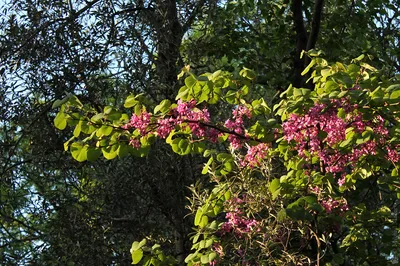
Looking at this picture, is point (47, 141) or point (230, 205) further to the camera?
point (47, 141)

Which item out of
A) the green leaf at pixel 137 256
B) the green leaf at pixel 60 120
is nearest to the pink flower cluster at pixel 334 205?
the green leaf at pixel 137 256

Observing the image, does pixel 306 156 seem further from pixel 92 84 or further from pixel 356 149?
pixel 92 84

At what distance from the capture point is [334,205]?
12.4 ft

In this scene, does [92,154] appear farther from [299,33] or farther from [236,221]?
[299,33]

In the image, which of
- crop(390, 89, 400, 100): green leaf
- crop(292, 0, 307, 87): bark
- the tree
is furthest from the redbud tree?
crop(292, 0, 307, 87): bark

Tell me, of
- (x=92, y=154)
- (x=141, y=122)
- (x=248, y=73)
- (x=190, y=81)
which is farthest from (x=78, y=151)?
(x=248, y=73)

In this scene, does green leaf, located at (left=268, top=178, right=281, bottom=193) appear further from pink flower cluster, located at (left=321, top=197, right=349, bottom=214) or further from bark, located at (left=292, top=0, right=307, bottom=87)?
bark, located at (left=292, top=0, right=307, bottom=87)

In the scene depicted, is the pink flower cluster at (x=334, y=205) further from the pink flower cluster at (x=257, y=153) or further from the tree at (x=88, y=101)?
the tree at (x=88, y=101)

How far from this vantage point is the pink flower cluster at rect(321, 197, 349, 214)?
373 centimetres

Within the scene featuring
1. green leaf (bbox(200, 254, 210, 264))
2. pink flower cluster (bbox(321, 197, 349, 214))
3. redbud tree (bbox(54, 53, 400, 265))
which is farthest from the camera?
pink flower cluster (bbox(321, 197, 349, 214))

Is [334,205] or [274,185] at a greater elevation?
[274,185]

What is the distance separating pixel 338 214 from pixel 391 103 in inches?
40.2

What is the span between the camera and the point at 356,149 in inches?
138

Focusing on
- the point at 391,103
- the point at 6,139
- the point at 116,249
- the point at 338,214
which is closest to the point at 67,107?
the point at 391,103
